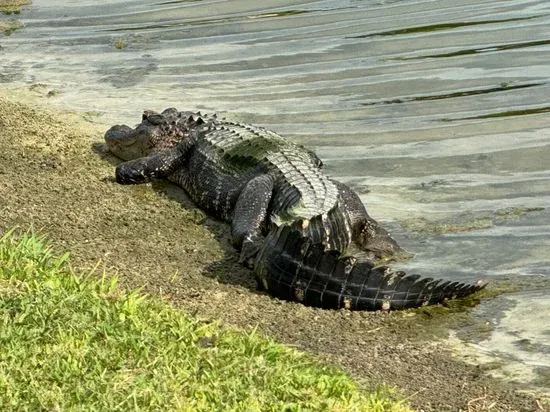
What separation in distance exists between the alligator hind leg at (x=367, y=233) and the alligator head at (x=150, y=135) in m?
2.01

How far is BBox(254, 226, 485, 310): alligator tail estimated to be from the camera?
19.8 feet

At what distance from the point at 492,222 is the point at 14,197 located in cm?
322

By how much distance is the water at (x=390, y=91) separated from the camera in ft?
23.4

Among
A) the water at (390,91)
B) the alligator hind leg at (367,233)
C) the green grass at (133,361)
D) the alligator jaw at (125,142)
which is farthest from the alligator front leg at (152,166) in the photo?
the green grass at (133,361)

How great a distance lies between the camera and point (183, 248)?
22.9ft

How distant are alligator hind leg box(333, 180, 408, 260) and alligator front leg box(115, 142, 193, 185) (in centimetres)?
172

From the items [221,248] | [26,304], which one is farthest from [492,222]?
[26,304]

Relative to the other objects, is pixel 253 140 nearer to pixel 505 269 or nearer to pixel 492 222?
pixel 492 222

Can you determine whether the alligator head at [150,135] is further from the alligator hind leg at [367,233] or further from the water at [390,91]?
the alligator hind leg at [367,233]

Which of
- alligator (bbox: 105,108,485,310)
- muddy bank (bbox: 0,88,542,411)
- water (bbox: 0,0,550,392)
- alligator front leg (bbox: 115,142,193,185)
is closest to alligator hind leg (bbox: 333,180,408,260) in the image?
alligator (bbox: 105,108,485,310)

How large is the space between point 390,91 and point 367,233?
12.3ft

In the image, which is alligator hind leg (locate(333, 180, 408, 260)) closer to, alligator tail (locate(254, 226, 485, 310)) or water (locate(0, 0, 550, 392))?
water (locate(0, 0, 550, 392))

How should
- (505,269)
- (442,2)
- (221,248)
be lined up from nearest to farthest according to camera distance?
(505,269) → (221,248) → (442,2)

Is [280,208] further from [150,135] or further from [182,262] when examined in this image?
[150,135]
